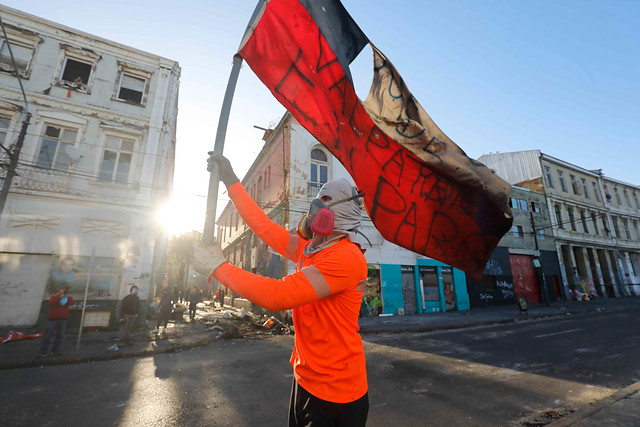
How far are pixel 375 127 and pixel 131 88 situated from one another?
1630 centimetres

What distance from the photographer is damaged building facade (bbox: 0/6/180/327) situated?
1133 cm

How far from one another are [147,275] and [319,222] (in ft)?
44.3

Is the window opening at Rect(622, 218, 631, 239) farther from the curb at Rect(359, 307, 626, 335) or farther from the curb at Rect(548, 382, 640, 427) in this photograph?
the curb at Rect(548, 382, 640, 427)

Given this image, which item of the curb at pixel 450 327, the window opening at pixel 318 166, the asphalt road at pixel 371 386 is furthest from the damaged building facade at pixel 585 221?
the asphalt road at pixel 371 386

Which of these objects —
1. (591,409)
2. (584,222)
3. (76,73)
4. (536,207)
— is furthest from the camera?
(584,222)

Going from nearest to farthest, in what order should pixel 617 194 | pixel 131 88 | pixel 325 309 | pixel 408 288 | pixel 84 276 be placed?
pixel 325 309, pixel 84 276, pixel 131 88, pixel 408 288, pixel 617 194

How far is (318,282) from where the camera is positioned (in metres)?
1.56

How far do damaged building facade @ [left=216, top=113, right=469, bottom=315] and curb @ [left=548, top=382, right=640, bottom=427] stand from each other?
12.5 metres

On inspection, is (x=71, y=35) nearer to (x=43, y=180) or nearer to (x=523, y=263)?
(x=43, y=180)

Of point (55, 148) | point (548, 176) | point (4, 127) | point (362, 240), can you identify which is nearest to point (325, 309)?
point (362, 240)

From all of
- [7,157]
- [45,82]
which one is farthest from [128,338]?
[45,82]

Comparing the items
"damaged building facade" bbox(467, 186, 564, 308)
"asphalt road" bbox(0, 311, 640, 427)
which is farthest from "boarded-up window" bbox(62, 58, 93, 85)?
"damaged building facade" bbox(467, 186, 564, 308)

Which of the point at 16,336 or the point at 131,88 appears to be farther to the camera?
the point at 131,88

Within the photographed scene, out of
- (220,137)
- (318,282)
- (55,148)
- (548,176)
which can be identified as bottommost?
(318,282)
